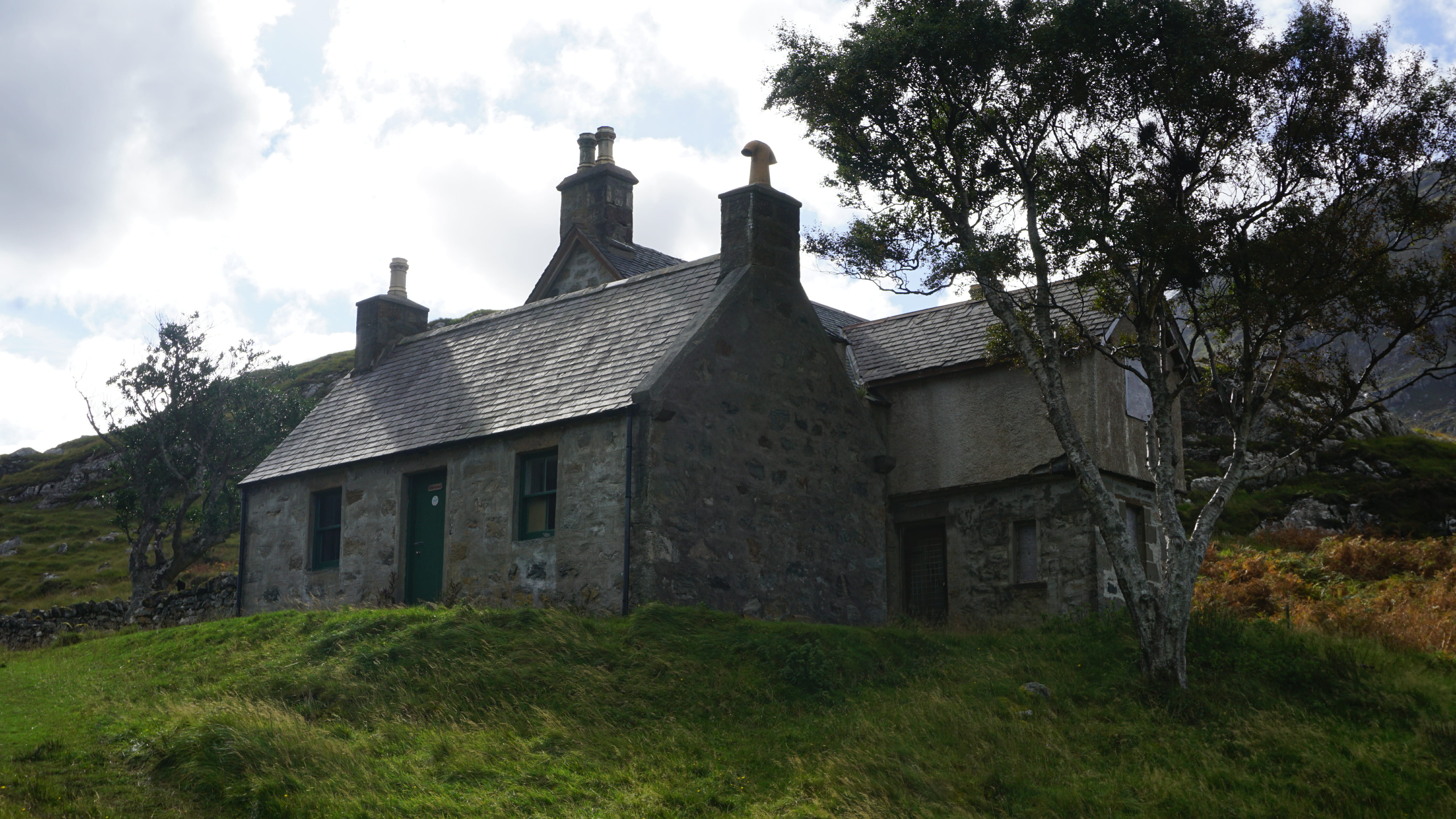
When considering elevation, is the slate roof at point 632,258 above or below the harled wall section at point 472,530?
above

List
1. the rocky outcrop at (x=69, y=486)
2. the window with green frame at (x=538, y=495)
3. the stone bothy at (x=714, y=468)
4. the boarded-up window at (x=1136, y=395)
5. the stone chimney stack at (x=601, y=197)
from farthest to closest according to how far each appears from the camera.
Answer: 1. the rocky outcrop at (x=69, y=486)
2. the stone chimney stack at (x=601, y=197)
3. the boarded-up window at (x=1136, y=395)
4. the window with green frame at (x=538, y=495)
5. the stone bothy at (x=714, y=468)

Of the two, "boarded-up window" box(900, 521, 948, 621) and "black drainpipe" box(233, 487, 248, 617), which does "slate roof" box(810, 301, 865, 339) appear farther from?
"black drainpipe" box(233, 487, 248, 617)

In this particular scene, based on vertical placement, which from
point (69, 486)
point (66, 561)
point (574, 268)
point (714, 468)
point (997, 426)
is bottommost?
point (66, 561)

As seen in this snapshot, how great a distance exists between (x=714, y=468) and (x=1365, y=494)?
19766 mm

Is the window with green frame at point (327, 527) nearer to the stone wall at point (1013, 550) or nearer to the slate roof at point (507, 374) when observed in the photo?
the slate roof at point (507, 374)

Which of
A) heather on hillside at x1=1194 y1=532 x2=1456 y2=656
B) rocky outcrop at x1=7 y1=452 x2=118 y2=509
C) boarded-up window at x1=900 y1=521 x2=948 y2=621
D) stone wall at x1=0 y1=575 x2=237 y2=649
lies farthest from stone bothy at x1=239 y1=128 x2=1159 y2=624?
rocky outcrop at x1=7 y1=452 x2=118 y2=509

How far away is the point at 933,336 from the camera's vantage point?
22.3 meters

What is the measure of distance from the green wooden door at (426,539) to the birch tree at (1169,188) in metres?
8.76

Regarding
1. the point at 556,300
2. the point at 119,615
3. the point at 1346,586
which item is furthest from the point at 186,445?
the point at 1346,586

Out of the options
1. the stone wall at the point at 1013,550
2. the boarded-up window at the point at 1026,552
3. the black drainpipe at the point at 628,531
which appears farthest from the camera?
the boarded-up window at the point at 1026,552

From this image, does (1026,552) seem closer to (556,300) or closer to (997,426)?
(997,426)

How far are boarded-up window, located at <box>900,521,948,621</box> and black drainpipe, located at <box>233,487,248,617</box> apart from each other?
11.9 meters

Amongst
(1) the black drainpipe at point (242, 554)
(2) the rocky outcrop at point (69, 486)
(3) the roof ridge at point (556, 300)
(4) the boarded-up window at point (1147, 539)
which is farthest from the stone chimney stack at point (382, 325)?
(2) the rocky outcrop at point (69, 486)

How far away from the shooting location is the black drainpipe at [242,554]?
21938 mm
